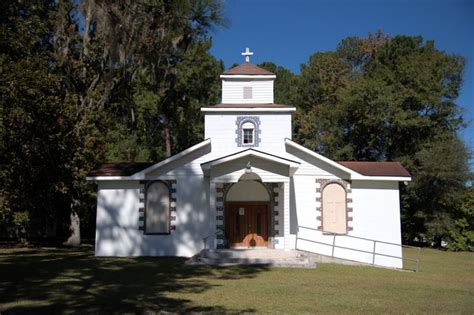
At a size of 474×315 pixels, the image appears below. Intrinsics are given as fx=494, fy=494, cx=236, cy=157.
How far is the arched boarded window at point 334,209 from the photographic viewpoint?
21.9 m

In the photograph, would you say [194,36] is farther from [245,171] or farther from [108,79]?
[245,171]

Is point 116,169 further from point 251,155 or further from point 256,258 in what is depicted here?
point 256,258

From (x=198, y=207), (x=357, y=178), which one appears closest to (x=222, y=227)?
(x=198, y=207)

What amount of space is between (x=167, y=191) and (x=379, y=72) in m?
25.9

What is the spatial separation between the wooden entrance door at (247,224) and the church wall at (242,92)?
17.7ft

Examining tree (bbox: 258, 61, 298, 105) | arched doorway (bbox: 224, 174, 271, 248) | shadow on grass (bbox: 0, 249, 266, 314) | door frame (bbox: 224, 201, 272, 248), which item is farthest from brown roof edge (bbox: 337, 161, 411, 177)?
tree (bbox: 258, 61, 298, 105)

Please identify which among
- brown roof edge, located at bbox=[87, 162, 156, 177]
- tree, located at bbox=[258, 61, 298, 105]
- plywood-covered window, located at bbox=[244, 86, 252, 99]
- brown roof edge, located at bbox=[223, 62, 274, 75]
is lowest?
brown roof edge, located at bbox=[87, 162, 156, 177]

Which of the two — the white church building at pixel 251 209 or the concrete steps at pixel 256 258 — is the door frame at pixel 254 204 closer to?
the white church building at pixel 251 209

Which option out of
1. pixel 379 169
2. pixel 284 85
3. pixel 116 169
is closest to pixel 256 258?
pixel 379 169

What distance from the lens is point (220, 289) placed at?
12680 millimetres

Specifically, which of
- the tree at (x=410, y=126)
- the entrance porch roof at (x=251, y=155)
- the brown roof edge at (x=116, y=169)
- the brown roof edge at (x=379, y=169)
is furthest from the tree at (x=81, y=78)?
the tree at (x=410, y=126)

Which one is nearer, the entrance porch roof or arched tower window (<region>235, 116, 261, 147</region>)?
the entrance porch roof

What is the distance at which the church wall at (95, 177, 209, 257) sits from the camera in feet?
71.8

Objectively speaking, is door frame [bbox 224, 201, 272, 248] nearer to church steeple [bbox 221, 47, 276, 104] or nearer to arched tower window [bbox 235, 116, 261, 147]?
arched tower window [bbox 235, 116, 261, 147]
